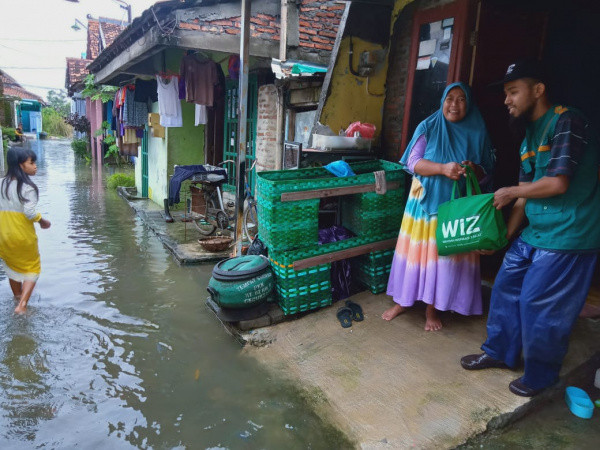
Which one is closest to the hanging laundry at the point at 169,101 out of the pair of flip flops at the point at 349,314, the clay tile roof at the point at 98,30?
the pair of flip flops at the point at 349,314

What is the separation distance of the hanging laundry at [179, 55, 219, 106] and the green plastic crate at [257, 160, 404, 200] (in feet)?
14.7

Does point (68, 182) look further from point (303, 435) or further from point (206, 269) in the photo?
point (303, 435)

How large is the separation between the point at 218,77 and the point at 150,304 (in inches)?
204

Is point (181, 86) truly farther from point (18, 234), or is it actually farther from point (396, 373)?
point (396, 373)

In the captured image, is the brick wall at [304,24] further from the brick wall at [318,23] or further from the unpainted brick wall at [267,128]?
the unpainted brick wall at [267,128]

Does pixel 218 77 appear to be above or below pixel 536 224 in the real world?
above

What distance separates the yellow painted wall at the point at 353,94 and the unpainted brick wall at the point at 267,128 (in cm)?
239

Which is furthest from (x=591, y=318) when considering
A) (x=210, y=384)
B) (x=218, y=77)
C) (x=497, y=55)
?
(x=218, y=77)

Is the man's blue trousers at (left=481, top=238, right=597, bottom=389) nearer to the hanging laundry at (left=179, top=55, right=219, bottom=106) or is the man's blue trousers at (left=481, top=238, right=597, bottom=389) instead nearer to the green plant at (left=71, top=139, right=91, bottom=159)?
the hanging laundry at (left=179, top=55, right=219, bottom=106)

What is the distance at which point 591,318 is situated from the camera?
367cm

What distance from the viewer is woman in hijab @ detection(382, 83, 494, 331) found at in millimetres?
3596

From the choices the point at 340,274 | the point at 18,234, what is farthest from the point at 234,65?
the point at 340,274

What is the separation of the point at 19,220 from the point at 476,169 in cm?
470

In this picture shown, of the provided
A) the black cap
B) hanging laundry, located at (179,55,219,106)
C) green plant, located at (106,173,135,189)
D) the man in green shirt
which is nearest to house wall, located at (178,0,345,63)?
hanging laundry, located at (179,55,219,106)
